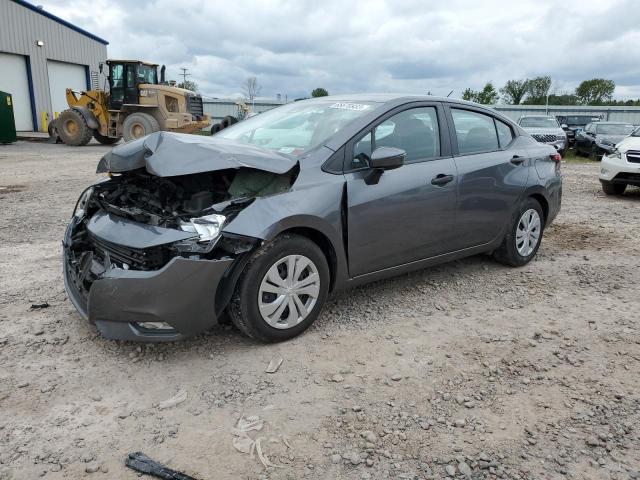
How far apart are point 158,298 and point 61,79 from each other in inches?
1170

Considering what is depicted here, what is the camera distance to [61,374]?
3002mm

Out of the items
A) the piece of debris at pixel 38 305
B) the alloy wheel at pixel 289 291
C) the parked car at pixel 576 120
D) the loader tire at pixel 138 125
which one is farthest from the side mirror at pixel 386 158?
the parked car at pixel 576 120

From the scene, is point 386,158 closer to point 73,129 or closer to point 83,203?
point 83,203

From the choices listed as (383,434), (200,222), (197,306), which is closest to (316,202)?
(200,222)

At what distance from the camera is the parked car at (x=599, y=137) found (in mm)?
17375

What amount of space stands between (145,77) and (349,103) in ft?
54.0

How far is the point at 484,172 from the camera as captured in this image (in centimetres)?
448

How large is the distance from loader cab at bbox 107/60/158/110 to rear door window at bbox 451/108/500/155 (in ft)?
52.1

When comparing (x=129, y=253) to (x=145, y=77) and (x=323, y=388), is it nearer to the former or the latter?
(x=323, y=388)

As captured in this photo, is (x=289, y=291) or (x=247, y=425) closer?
(x=247, y=425)

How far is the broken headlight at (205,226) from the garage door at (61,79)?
91.8 ft

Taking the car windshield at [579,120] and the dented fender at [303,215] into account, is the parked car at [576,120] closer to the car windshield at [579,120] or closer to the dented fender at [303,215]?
the car windshield at [579,120]

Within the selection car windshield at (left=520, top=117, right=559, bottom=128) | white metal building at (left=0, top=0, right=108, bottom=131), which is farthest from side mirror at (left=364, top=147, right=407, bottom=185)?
white metal building at (left=0, top=0, right=108, bottom=131)

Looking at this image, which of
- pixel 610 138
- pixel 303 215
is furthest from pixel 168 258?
pixel 610 138
